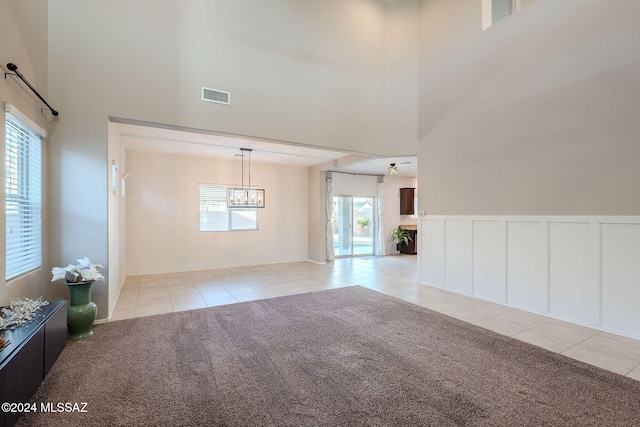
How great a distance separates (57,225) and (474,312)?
5.61 meters

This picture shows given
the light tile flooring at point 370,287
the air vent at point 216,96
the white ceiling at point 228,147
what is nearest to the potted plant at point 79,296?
the light tile flooring at point 370,287

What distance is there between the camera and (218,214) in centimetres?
759

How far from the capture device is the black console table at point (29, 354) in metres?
1.71

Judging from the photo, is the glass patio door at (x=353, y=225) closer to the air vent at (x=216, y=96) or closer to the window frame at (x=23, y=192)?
the air vent at (x=216, y=96)

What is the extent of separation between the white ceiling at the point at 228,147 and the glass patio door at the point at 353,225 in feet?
5.23

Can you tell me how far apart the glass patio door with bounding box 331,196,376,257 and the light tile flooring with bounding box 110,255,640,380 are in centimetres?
118

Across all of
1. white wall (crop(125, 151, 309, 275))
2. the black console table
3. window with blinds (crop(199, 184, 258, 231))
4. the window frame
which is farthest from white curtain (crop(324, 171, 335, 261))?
the black console table

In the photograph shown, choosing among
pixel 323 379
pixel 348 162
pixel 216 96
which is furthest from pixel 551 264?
pixel 216 96

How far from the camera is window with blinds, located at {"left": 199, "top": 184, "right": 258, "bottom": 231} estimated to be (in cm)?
740

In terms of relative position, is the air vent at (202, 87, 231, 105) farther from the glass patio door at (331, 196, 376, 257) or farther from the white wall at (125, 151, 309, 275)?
the glass patio door at (331, 196, 376, 257)

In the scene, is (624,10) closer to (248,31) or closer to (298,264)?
(248,31)

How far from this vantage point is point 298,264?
816 centimetres

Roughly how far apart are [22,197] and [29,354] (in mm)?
1764

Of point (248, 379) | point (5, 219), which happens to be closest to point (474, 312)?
point (248, 379)
